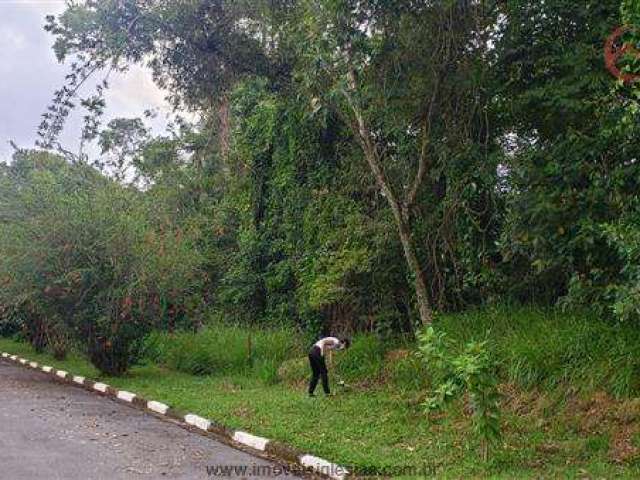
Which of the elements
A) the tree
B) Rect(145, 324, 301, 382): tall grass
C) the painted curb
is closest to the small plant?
the painted curb

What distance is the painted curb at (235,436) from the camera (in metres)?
7.45

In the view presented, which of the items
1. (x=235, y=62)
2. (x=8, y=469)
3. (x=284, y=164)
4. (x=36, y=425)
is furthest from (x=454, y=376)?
(x=284, y=164)

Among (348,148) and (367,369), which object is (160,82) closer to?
(348,148)

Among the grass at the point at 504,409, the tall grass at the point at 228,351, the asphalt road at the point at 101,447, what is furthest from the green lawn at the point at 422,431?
the tall grass at the point at 228,351

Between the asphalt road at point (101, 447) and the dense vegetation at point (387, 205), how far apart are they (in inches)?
55.6

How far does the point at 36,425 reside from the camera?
9633mm

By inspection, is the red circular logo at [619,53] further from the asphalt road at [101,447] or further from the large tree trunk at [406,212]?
the asphalt road at [101,447]

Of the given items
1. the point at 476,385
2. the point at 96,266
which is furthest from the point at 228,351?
the point at 476,385

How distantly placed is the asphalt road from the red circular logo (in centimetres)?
535

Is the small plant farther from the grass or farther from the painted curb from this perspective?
the painted curb

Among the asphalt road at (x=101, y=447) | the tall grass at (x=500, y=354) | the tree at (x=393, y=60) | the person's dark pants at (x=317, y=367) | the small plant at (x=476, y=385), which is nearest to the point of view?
the asphalt road at (x=101, y=447)

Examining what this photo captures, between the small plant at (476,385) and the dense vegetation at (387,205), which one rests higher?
the dense vegetation at (387,205)

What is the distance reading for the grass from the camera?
746 centimetres

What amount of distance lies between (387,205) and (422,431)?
673cm
